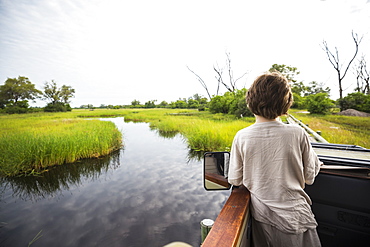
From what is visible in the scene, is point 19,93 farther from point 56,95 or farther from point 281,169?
point 281,169

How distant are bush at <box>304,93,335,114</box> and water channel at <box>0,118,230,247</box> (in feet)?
Answer: 13.1

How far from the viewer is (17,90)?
19.5ft

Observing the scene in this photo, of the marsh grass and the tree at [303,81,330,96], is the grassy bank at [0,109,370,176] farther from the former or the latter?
the tree at [303,81,330,96]

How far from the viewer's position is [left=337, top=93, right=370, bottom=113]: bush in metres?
3.53

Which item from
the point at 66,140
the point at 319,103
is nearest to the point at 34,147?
the point at 66,140

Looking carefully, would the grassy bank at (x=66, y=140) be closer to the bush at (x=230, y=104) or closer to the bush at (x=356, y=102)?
the bush at (x=356, y=102)

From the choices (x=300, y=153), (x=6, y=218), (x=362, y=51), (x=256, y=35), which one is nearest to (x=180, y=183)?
(x=6, y=218)

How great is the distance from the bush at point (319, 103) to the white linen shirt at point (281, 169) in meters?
5.25

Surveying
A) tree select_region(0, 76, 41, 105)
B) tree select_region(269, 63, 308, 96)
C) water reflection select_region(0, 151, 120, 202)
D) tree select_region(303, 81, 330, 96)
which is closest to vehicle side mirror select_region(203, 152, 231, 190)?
water reflection select_region(0, 151, 120, 202)

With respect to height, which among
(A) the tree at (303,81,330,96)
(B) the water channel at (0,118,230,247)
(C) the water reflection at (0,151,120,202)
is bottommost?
(B) the water channel at (0,118,230,247)

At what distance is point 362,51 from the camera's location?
3846mm

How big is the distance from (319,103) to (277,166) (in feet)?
19.3

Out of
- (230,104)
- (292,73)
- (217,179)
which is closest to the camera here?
(217,179)

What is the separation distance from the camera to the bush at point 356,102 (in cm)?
353
